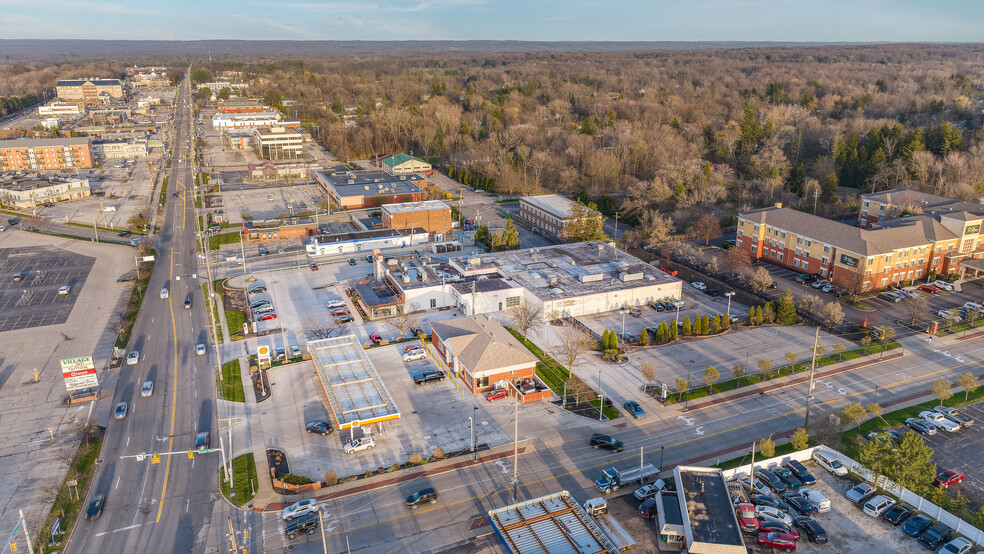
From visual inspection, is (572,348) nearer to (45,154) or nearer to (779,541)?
(779,541)

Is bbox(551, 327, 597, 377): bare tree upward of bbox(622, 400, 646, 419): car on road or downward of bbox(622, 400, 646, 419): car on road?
upward

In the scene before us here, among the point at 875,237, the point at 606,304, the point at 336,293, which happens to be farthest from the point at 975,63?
the point at 336,293

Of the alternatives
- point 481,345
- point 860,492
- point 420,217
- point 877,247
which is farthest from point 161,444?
point 877,247

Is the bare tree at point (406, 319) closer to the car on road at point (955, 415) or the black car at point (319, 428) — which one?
the black car at point (319, 428)

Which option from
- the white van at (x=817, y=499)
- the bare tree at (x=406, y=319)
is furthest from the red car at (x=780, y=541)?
the bare tree at (x=406, y=319)

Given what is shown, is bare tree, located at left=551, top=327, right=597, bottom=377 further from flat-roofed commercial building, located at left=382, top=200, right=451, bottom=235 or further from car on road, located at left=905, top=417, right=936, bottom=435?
flat-roofed commercial building, located at left=382, top=200, right=451, bottom=235

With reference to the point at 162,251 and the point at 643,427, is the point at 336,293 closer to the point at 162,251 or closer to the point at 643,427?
the point at 162,251

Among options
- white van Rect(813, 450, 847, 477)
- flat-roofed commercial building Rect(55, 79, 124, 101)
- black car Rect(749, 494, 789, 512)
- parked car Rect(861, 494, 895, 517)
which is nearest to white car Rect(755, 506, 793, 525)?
black car Rect(749, 494, 789, 512)
